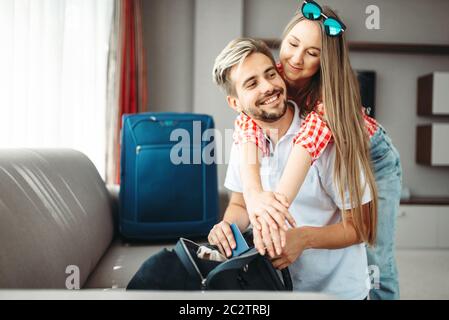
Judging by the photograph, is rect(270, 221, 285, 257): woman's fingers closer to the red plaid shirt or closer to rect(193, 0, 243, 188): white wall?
the red plaid shirt

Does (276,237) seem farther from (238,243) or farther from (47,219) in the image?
(47,219)

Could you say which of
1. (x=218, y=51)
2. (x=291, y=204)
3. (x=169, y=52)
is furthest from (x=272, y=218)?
(x=169, y=52)

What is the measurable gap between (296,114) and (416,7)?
1.28 m

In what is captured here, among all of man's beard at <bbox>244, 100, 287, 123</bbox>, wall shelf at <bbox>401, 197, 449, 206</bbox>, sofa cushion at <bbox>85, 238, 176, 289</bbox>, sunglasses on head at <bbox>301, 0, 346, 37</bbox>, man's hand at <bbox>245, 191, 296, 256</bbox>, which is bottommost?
wall shelf at <bbox>401, 197, 449, 206</bbox>

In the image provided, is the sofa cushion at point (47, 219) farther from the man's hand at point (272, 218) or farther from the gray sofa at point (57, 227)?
the man's hand at point (272, 218)

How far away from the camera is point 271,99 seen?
1.52ft

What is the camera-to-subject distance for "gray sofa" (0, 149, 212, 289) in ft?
1.84

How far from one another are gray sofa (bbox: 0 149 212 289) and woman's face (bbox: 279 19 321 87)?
1.37ft

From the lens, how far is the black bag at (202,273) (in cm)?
45

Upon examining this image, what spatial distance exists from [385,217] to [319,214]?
0.18 metres

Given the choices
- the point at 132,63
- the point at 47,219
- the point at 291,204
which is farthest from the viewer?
the point at 132,63

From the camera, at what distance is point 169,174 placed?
83 cm

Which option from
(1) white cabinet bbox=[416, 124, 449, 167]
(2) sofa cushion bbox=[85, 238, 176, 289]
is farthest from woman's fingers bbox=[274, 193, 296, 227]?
(1) white cabinet bbox=[416, 124, 449, 167]
